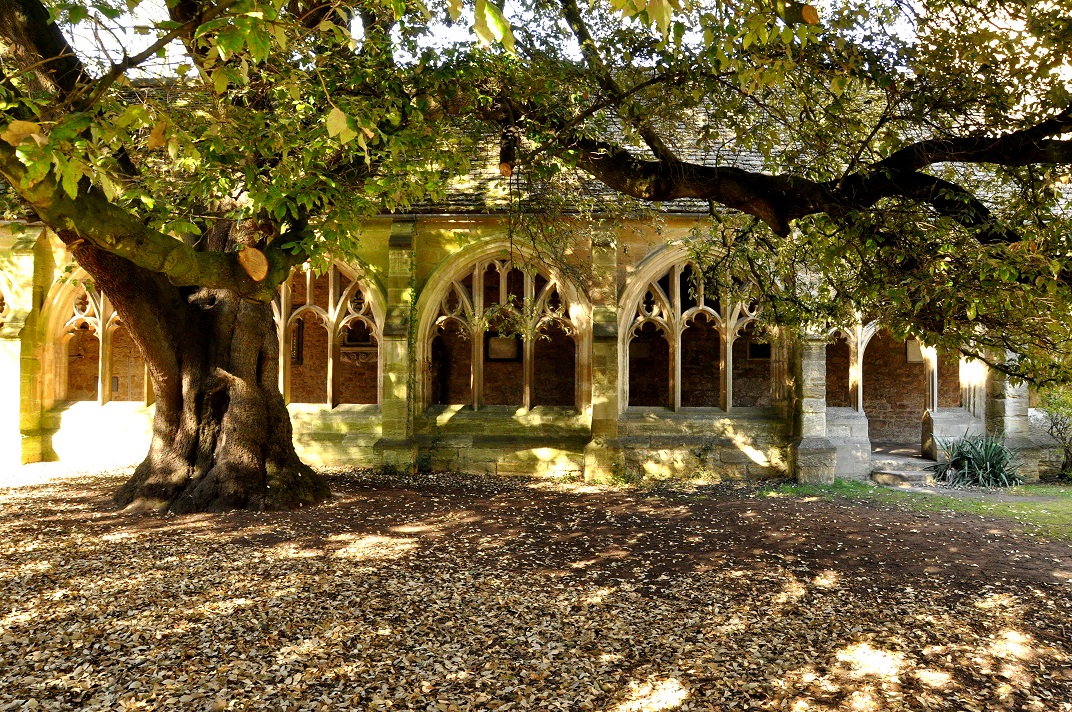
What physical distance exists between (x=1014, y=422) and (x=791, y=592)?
24.9 feet

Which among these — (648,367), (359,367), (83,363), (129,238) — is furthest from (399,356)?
(83,363)

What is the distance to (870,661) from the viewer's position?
3406 millimetres

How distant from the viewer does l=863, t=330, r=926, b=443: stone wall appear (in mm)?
13672

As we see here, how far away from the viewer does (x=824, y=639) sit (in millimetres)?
3660

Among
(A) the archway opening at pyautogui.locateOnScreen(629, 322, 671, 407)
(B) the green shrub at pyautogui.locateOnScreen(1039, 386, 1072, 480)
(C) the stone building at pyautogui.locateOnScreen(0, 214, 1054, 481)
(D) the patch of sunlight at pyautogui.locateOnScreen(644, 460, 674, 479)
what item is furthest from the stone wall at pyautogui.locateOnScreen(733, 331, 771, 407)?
Result: (D) the patch of sunlight at pyautogui.locateOnScreen(644, 460, 674, 479)

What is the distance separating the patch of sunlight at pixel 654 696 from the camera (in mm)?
2932

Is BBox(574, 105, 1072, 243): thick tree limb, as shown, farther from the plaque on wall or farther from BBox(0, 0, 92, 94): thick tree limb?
the plaque on wall

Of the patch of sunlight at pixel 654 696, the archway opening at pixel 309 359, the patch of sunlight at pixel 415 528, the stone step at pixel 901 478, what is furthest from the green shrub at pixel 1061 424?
the archway opening at pixel 309 359

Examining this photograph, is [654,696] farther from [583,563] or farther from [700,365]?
[700,365]

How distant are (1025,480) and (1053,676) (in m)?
7.83

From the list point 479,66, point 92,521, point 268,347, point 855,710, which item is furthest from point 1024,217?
point 92,521

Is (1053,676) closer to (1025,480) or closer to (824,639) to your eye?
(824,639)

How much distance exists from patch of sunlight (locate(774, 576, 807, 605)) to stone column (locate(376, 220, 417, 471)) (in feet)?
18.5

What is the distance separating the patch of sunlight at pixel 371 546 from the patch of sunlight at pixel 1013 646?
3.69 m
